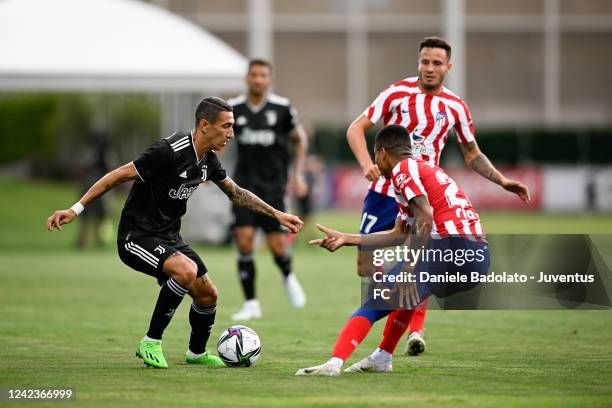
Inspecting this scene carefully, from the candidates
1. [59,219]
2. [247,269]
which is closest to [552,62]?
[247,269]

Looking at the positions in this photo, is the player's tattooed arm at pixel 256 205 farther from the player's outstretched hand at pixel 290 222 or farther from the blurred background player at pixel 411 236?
the blurred background player at pixel 411 236

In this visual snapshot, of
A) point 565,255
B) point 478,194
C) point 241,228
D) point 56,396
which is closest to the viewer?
point 56,396

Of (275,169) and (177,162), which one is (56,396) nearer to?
(177,162)

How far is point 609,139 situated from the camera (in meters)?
40.4

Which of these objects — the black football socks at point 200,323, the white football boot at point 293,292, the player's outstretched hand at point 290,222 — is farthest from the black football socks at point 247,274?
the player's outstretched hand at point 290,222

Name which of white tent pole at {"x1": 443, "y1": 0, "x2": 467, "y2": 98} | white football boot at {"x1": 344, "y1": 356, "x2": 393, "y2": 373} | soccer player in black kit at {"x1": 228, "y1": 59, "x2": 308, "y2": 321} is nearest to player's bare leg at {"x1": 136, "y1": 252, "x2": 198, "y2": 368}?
white football boot at {"x1": 344, "y1": 356, "x2": 393, "y2": 373}

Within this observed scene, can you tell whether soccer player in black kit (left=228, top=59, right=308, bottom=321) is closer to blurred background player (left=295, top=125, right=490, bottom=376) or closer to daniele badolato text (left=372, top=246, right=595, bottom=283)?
blurred background player (left=295, top=125, right=490, bottom=376)

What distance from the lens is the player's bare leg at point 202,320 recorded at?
27.1ft

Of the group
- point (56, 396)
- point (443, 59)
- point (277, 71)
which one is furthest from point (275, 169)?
point (277, 71)

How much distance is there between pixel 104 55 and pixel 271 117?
11050 millimetres

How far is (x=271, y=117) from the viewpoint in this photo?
41.9ft

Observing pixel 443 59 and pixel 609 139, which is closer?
pixel 443 59

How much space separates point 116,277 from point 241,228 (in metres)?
5.65

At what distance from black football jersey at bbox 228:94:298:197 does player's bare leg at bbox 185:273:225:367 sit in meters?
4.38
